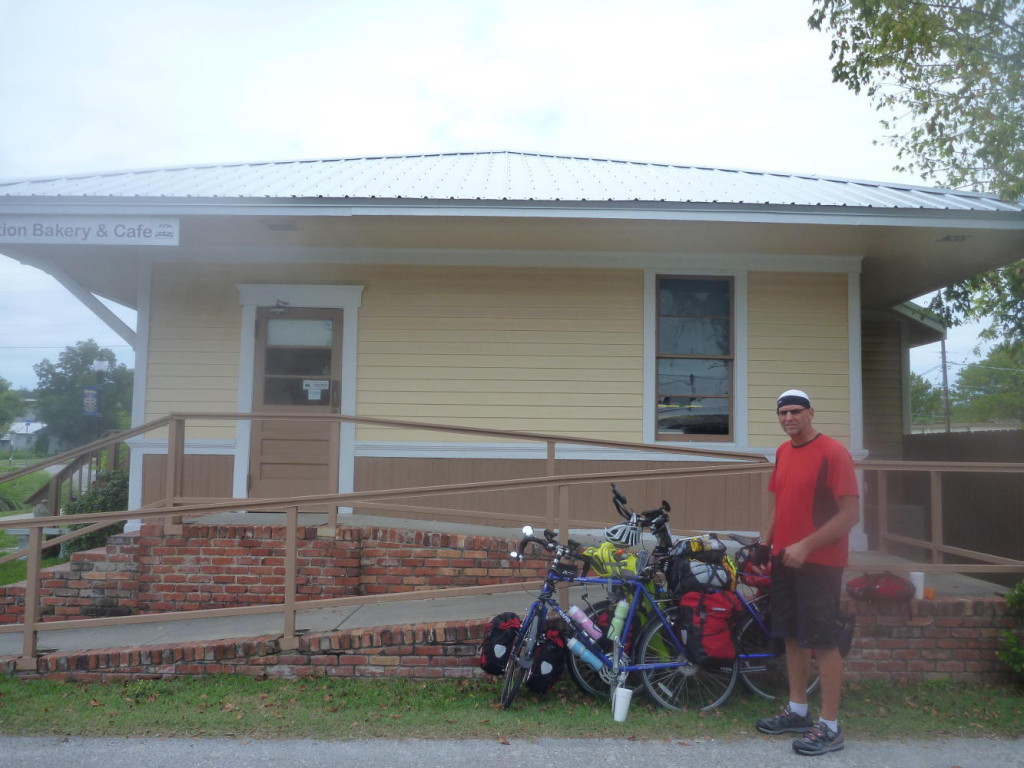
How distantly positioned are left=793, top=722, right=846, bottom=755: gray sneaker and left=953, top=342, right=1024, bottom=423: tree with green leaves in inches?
1320

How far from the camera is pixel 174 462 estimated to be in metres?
6.86

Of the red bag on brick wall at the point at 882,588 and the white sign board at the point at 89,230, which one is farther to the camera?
the white sign board at the point at 89,230

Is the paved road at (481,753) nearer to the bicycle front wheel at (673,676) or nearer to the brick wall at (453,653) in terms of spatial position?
the bicycle front wheel at (673,676)

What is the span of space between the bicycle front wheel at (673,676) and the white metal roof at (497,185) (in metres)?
3.63

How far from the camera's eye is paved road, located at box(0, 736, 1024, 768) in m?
4.15

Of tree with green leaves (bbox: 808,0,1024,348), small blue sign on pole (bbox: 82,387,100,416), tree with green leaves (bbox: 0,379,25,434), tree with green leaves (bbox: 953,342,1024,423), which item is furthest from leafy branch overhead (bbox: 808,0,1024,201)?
tree with green leaves (bbox: 0,379,25,434)

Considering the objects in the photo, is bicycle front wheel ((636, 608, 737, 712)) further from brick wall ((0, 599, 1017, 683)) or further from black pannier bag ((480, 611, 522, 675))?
brick wall ((0, 599, 1017, 683))

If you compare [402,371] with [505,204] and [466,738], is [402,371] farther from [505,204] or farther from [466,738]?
[466,738]

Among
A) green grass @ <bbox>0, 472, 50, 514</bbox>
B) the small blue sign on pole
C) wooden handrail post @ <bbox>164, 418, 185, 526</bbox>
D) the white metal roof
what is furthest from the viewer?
green grass @ <bbox>0, 472, 50, 514</bbox>

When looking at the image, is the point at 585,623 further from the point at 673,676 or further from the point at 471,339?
the point at 471,339

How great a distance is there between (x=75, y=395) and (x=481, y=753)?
42.5m

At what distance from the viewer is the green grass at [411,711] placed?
4.52 m

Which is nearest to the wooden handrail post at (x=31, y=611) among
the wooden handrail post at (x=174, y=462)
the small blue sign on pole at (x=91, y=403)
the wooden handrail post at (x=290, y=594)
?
the wooden handrail post at (x=174, y=462)

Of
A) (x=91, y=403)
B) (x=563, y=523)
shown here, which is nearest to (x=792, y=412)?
(x=563, y=523)
